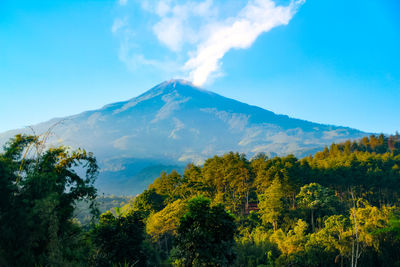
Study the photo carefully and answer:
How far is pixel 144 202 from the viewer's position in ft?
109

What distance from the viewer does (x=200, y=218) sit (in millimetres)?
9617

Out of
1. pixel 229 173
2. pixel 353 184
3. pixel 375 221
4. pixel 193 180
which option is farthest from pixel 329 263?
pixel 353 184

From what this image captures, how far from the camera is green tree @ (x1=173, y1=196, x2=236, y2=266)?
9.14 meters

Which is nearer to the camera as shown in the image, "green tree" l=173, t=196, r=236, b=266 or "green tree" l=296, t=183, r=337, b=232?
"green tree" l=173, t=196, r=236, b=266

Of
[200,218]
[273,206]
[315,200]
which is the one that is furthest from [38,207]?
[315,200]

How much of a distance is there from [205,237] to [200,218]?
0.75 m

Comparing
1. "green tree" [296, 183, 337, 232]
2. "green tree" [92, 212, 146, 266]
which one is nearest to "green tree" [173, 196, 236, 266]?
"green tree" [92, 212, 146, 266]

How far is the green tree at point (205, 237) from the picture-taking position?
9141 millimetres

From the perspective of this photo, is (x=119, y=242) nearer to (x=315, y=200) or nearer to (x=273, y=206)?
(x=273, y=206)

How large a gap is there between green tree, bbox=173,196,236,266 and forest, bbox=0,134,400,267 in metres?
0.04

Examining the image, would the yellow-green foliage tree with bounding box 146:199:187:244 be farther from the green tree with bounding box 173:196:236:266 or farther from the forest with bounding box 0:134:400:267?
the green tree with bounding box 173:196:236:266

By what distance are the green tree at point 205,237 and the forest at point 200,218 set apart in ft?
0.13

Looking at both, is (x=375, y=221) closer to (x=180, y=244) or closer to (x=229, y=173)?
(x=229, y=173)

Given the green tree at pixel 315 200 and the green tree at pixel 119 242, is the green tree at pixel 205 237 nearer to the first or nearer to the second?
the green tree at pixel 119 242
